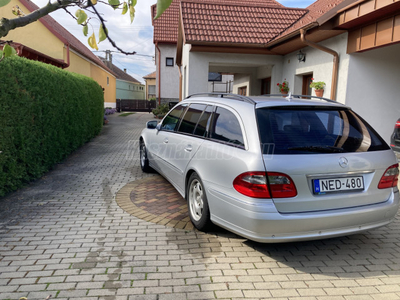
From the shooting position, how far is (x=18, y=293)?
2.59 metres

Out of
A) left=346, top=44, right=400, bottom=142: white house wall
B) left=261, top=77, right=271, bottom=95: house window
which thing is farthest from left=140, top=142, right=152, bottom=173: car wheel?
left=261, top=77, right=271, bottom=95: house window

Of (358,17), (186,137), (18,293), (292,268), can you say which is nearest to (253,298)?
(292,268)

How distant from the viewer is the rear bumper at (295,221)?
9.25 ft

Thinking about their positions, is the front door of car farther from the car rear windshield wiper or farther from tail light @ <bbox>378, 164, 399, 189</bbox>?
tail light @ <bbox>378, 164, 399, 189</bbox>

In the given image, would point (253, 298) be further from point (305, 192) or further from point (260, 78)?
point (260, 78)

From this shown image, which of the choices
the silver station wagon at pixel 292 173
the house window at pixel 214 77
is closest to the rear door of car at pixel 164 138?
the silver station wagon at pixel 292 173

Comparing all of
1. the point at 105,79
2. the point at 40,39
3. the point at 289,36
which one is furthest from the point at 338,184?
the point at 105,79

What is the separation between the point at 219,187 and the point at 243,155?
47 centimetres

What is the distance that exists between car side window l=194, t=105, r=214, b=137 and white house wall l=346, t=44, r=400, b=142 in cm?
530

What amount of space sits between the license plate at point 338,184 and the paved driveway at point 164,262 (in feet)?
2.65

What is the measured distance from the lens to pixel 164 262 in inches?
123

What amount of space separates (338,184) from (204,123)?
180 cm

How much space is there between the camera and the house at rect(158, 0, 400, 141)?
23.1 ft

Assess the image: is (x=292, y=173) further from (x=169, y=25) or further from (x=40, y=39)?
(x=169, y=25)
